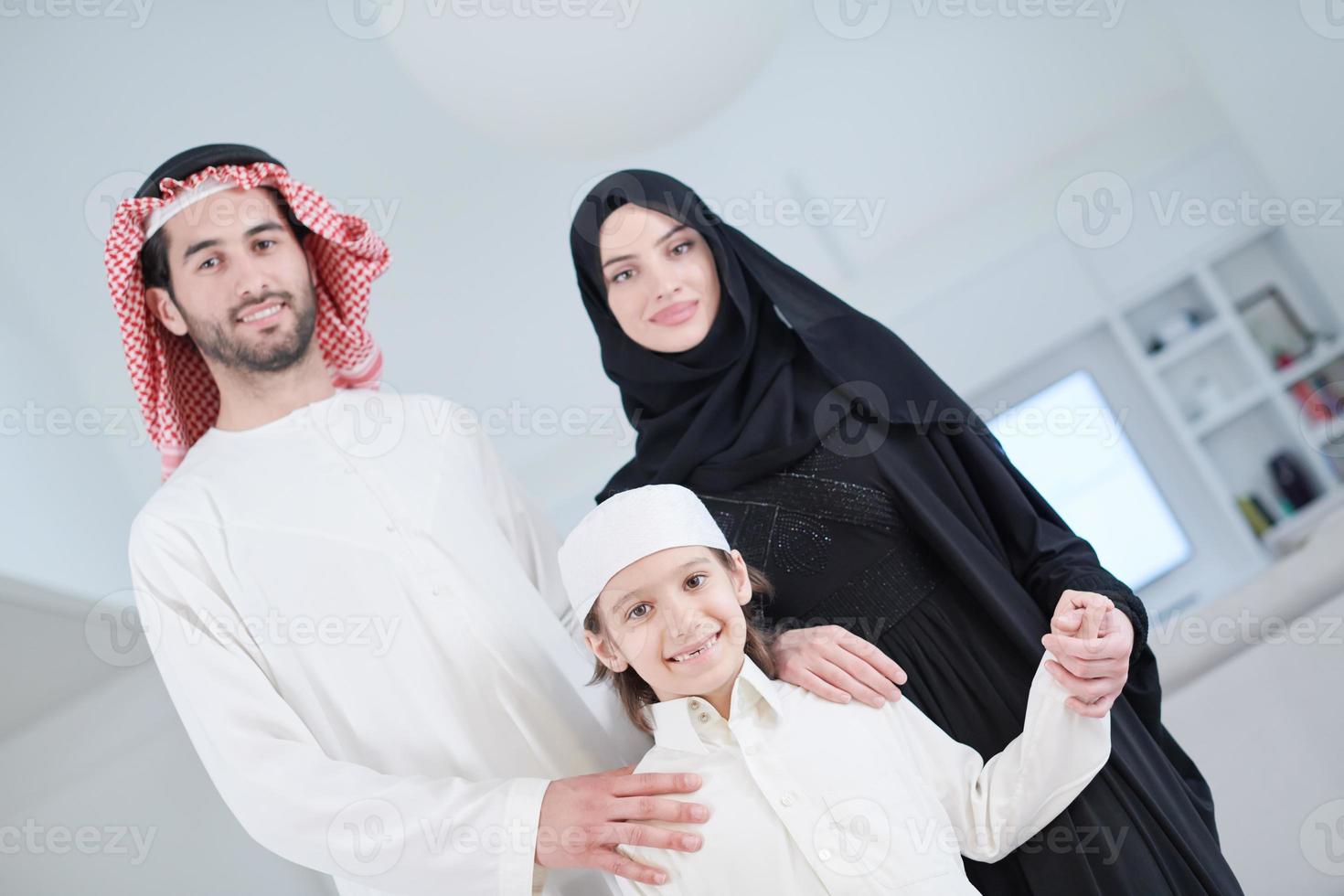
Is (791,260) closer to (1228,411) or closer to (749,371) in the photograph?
(1228,411)

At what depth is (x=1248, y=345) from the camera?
4.80 metres

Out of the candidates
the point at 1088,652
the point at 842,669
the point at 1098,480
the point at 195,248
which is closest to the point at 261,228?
the point at 195,248

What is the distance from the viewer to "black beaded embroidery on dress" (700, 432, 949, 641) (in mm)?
1749

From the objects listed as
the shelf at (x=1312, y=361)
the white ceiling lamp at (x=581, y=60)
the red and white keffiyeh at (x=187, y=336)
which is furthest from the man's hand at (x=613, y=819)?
the shelf at (x=1312, y=361)

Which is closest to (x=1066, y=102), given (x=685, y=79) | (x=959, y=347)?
(x=959, y=347)

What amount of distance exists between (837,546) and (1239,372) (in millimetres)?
4093

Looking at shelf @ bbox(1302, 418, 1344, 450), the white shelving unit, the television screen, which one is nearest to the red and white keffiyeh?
the television screen

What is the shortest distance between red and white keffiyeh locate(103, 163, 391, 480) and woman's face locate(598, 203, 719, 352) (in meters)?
0.52

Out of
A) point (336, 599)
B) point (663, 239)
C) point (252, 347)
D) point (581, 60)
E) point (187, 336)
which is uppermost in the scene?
point (581, 60)

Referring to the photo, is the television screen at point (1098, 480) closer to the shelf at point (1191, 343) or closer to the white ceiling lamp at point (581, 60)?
the shelf at point (1191, 343)

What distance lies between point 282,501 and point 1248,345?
448cm

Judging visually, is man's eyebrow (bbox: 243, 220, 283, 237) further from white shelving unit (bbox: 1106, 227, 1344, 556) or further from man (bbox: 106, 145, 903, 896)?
white shelving unit (bbox: 1106, 227, 1344, 556)

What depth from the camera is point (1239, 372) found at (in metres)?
5.02

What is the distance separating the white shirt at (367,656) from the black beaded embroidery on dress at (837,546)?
385 millimetres
